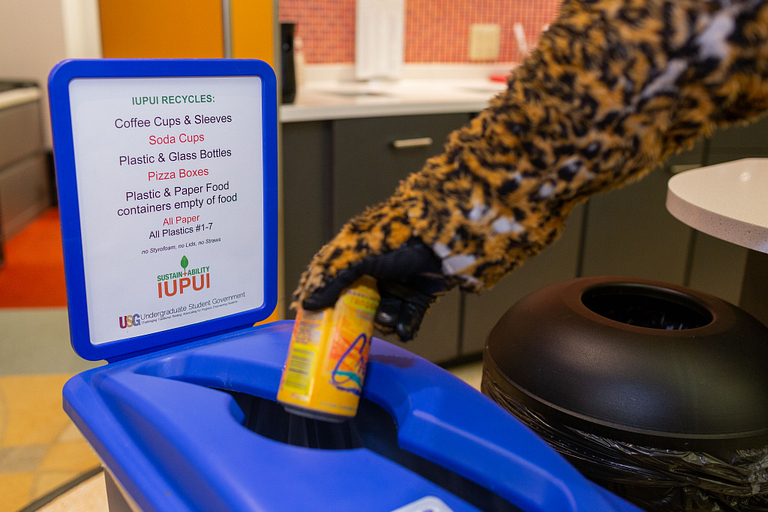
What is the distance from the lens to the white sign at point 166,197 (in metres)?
0.63

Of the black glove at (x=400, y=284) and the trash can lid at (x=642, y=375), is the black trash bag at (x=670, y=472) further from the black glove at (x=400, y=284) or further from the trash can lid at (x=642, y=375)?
the black glove at (x=400, y=284)

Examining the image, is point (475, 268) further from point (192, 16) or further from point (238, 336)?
point (192, 16)

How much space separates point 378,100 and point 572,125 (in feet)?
4.59

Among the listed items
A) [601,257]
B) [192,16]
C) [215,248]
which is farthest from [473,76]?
[215,248]

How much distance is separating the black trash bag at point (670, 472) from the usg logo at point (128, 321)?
0.48m

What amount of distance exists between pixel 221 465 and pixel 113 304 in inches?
10.6

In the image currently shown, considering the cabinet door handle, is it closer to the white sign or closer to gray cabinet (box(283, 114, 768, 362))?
gray cabinet (box(283, 114, 768, 362))

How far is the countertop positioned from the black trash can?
83 centimetres

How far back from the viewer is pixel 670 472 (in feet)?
2.24

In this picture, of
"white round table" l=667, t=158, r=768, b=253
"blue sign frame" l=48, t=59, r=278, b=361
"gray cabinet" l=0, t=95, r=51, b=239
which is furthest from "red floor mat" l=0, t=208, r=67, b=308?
"white round table" l=667, t=158, r=768, b=253

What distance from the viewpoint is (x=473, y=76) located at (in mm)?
2732

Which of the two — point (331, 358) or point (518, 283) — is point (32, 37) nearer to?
point (518, 283)

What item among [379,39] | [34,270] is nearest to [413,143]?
[379,39]

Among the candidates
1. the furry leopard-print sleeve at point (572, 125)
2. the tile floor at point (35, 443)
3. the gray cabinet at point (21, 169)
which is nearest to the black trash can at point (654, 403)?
the furry leopard-print sleeve at point (572, 125)
